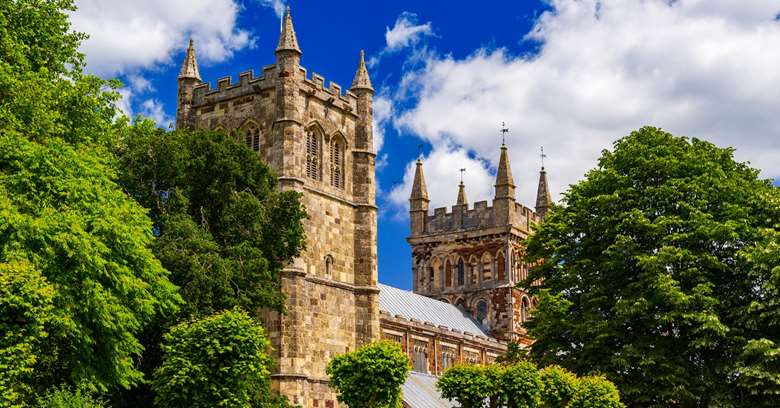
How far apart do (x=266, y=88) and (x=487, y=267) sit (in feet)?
101

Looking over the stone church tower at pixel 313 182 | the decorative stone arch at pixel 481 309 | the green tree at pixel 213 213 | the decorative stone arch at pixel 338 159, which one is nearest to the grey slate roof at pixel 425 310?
the decorative stone arch at pixel 481 309

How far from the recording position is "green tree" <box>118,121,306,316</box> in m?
37.5

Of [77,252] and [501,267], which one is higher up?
[501,267]

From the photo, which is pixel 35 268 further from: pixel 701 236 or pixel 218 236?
pixel 701 236

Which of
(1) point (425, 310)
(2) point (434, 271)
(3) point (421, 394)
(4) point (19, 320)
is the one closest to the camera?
(4) point (19, 320)

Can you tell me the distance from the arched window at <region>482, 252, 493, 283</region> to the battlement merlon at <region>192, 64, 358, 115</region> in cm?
2519

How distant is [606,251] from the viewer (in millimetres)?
39156

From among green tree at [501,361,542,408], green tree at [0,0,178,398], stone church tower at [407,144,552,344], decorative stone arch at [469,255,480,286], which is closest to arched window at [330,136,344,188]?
green tree at [501,361,542,408]

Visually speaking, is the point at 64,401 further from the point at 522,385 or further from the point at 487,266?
the point at 487,266

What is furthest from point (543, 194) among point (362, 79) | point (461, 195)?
point (362, 79)

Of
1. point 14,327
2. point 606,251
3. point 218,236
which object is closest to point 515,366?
point 606,251

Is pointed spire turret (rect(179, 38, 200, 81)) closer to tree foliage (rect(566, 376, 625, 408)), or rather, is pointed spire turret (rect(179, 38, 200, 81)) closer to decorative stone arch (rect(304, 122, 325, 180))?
decorative stone arch (rect(304, 122, 325, 180))

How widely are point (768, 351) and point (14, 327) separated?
2454 centimetres

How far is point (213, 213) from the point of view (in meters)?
42.5
